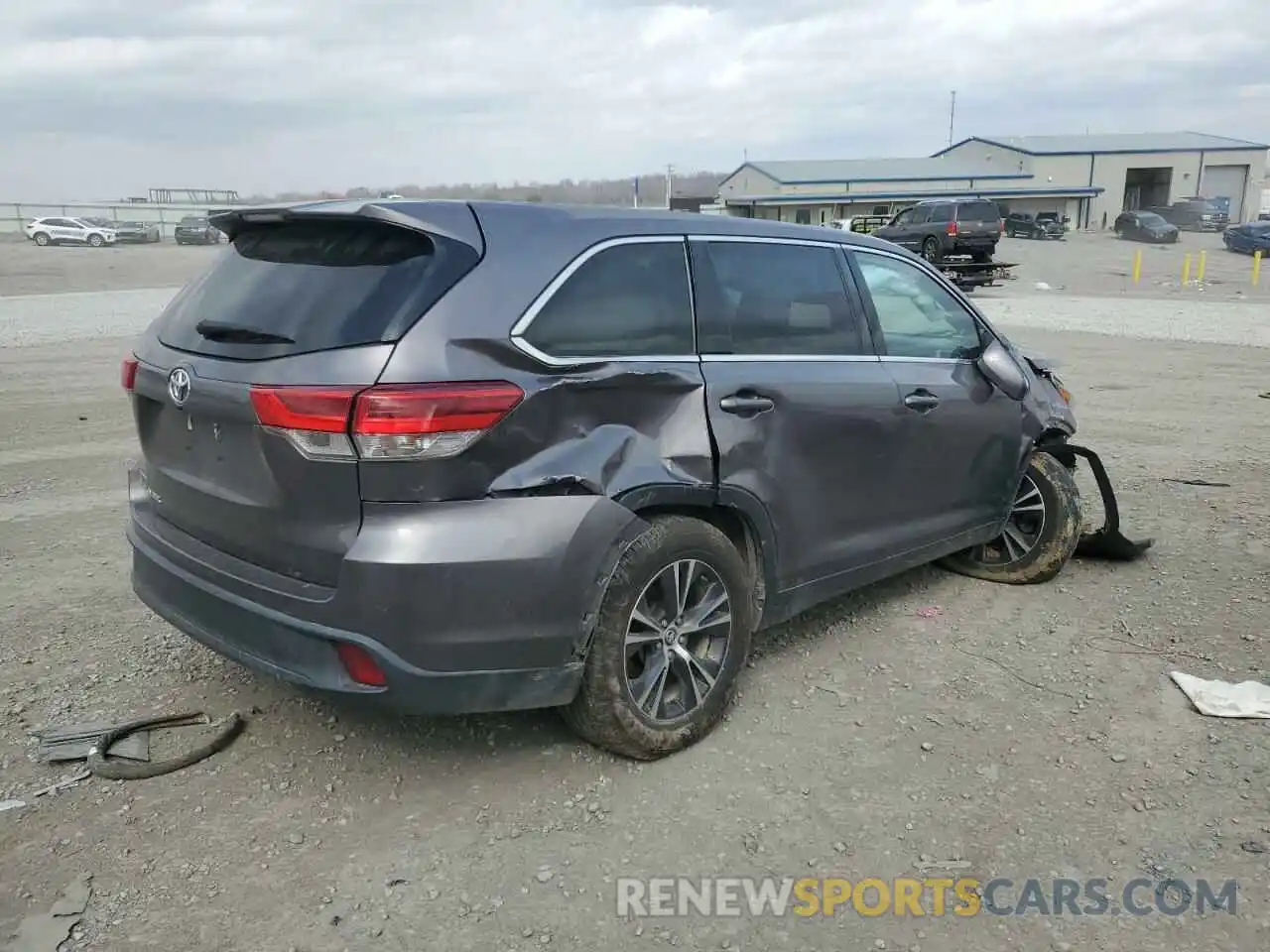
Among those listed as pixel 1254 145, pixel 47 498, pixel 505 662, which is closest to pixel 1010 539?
pixel 505 662

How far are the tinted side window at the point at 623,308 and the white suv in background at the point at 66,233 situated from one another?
51000 mm

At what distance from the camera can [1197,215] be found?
62125mm

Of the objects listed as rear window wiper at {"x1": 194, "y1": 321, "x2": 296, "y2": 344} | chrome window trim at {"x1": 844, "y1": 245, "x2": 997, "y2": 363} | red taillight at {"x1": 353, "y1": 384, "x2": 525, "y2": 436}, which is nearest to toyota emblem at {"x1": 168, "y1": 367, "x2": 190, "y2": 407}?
rear window wiper at {"x1": 194, "y1": 321, "x2": 296, "y2": 344}

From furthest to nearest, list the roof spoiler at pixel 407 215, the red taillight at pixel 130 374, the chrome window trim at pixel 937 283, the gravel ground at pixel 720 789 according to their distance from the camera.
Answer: the chrome window trim at pixel 937 283 < the red taillight at pixel 130 374 < the roof spoiler at pixel 407 215 < the gravel ground at pixel 720 789

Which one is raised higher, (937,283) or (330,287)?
(330,287)

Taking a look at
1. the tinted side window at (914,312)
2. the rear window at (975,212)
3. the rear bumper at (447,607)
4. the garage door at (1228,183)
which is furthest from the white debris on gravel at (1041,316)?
the garage door at (1228,183)

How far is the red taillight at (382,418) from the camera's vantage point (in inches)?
110

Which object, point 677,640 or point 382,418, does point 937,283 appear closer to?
point 677,640

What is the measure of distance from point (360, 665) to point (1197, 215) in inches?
2783

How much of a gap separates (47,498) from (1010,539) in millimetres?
5931

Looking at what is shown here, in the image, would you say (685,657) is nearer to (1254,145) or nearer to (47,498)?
(47,498)

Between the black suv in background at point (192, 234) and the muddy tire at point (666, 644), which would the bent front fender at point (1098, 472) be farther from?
the black suv in background at point (192, 234)

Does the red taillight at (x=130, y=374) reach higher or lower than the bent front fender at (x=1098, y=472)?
higher

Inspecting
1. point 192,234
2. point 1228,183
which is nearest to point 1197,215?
point 1228,183
